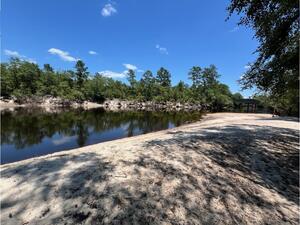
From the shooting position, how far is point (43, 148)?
14008 mm

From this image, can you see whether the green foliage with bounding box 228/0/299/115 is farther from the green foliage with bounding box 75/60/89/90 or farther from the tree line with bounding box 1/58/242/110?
the green foliage with bounding box 75/60/89/90

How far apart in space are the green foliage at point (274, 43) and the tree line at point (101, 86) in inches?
2582

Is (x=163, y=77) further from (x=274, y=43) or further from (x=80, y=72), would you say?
(x=274, y=43)

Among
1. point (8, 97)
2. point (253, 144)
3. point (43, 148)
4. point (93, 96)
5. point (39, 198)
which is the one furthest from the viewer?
point (93, 96)

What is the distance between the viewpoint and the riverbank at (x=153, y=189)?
349cm

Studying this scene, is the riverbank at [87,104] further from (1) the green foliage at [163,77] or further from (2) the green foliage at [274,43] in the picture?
(2) the green foliage at [274,43]

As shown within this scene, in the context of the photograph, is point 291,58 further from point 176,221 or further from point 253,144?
point 176,221

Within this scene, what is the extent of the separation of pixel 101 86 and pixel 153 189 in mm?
80655

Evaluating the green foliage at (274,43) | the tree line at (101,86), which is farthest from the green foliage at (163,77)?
the green foliage at (274,43)

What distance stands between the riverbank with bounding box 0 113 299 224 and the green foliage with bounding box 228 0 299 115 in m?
2.99

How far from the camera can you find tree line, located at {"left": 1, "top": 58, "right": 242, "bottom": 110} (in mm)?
67375

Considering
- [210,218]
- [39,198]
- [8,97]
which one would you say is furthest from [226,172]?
[8,97]

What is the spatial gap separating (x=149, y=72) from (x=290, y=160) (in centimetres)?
8861

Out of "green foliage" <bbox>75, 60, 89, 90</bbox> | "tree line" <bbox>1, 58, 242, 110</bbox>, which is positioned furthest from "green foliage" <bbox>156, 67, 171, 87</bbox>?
"green foliage" <bbox>75, 60, 89, 90</bbox>
